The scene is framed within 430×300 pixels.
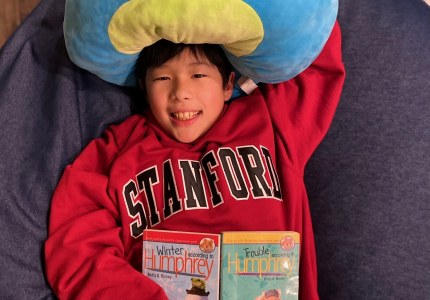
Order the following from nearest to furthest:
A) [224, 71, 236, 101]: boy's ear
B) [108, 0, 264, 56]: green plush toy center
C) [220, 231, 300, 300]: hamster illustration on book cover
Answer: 1. [108, 0, 264, 56]: green plush toy center
2. [220, 231, 300, 300]: hamster illustration on book cover
3. [224, 71, 236, 101]: boy's ear

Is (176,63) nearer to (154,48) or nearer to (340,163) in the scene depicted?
(154,48)

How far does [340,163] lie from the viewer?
47.3 inches

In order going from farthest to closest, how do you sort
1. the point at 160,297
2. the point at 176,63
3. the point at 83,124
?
1. the point at 83,124
2. the point at 176,63
3. the point at 160,297

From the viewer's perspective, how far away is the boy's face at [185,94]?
42.6 inches

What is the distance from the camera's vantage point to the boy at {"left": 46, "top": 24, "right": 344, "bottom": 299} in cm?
104

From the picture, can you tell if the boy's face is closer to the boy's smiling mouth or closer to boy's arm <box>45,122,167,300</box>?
the boy's smiling mouth

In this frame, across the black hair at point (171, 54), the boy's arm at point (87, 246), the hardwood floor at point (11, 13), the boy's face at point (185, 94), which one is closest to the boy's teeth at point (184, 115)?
the boy's face at point (185, 94)

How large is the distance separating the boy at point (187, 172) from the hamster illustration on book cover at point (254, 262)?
3.5 inches

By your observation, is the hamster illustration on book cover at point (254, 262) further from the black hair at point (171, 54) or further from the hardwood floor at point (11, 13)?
the hardwood floor at point (11, 13)

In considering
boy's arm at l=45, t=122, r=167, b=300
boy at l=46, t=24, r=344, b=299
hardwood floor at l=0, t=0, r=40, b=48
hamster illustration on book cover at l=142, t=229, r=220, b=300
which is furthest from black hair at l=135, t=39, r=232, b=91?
hardwood floor at l=0, t=0, r=40, b=48

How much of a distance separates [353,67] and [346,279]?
0.57 meters

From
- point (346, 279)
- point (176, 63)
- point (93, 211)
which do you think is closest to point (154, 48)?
point (176, 63)

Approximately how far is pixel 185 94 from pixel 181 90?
1cm

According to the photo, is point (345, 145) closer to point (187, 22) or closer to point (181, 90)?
point (181, 90)
